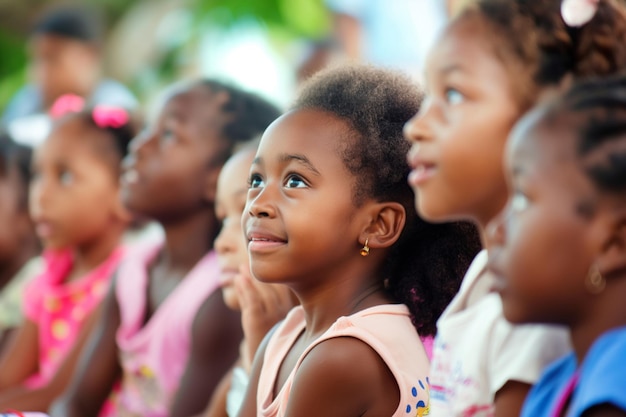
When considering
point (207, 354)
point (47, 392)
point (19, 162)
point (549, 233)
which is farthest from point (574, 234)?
point (19, 162)

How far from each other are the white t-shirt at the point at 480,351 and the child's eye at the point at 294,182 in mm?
409

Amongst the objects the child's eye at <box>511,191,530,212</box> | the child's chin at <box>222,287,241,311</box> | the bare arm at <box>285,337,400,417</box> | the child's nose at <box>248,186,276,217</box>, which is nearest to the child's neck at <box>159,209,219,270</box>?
the child's chin at <box>222,287,241,311</box>

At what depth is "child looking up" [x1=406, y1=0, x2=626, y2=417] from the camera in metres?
1.52

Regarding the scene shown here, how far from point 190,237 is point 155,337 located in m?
0.33

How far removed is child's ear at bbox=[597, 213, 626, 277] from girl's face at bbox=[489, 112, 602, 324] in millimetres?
15

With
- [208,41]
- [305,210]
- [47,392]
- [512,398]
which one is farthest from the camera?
[208,41]

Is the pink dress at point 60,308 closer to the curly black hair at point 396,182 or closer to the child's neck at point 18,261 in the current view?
the child's neck at point 18,261

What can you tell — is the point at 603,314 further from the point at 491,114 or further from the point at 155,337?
the point at 155,337

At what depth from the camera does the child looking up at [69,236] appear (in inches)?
134

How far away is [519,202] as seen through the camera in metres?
1.37

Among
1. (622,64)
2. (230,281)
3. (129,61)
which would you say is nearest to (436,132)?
(622,64)

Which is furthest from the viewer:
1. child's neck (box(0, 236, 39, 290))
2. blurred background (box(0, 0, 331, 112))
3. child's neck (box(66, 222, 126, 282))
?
blurred background (box(0, 0, 331, 112))

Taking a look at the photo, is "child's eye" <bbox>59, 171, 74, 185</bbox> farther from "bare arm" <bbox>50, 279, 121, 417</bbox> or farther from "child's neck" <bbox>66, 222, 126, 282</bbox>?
"bare arm" <bbox>50, 279, 121, 417</bbox>

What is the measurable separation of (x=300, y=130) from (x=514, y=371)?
721 millimetres
